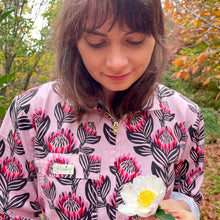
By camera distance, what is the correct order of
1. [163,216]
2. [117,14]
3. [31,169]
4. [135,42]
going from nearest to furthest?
[163,216] < [117,14] < [135,42] < [31,169]

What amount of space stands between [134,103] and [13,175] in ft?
2.20

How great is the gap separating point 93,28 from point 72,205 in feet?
2.51

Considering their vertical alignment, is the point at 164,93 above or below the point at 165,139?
above

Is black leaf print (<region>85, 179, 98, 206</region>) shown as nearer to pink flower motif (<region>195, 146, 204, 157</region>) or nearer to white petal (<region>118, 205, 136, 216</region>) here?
white petal (<region>118, 205, 136, 216</region>)

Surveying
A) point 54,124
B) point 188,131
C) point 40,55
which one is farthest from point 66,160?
point 40,55

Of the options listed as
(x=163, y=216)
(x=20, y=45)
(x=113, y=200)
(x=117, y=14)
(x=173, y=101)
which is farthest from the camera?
(x=20, y=45)

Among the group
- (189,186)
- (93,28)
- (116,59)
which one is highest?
(93,28)

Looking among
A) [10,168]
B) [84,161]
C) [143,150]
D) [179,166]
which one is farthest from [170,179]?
[10,168]

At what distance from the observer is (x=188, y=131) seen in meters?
1.25

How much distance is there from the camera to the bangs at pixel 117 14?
2.78 ft

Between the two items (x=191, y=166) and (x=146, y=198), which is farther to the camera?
(x=191, y=166)

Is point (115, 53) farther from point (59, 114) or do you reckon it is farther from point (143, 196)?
point (143, 196)

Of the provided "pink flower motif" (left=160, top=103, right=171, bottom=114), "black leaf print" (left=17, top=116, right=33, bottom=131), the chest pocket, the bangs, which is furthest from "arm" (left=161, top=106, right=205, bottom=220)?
"black leaf print" (left=17, top=116, right=33, bottom=131)

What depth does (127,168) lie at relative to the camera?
43.1 inches
